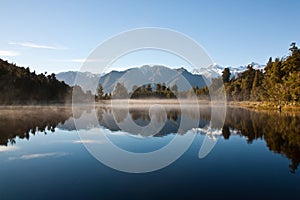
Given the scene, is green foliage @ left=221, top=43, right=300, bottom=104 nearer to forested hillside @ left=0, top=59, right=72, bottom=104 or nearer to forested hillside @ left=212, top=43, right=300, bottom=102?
forested hillside @ left=212, top=43, right=300, bottom=102

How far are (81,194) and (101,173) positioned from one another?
2.65 m

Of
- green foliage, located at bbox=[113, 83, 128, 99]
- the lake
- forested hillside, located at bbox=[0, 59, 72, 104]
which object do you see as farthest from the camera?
green foliage, located at bbox=[113, 83, 128, 99]

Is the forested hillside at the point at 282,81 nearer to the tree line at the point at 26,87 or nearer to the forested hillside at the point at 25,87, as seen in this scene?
the tree line at the point at 26,87

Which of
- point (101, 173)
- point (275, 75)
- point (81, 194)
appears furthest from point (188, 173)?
point (275, 75)

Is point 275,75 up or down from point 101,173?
up

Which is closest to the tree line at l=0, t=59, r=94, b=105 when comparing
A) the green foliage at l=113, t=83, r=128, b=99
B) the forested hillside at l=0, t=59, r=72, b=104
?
the forested hillside at l=0, t=59, r=72, b=104

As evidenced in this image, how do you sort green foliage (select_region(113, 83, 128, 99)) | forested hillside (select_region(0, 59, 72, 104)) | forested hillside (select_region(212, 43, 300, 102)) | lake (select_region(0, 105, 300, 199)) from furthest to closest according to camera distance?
green foliage (select_region(113, 83, 128, 99)), forested hillside (select_region(0, 59, 72, 104)), forested hillside (select_region(212, 43, 300, 102)), lake (select_region(0, 105, 300, 199))

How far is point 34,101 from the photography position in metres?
85.0

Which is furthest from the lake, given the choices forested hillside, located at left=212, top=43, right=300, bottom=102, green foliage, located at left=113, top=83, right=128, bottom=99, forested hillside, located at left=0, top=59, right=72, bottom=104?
forested hillside, located at left=0, top=59, right=72, bottom=104

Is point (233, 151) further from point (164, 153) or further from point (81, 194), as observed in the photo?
point (81, 194)

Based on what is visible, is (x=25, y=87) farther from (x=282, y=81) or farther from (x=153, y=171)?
(x=153, y=171)

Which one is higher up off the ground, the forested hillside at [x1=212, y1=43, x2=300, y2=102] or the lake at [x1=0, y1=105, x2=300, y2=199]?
the forested hillside at [x1=212, y1=43, x2=300, y2=102]

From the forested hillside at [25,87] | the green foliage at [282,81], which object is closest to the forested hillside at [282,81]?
the green foliage at [282,81]

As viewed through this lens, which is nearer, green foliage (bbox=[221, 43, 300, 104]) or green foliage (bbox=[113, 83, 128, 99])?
green foliage (bbox=[221, 43, 300, 104])
